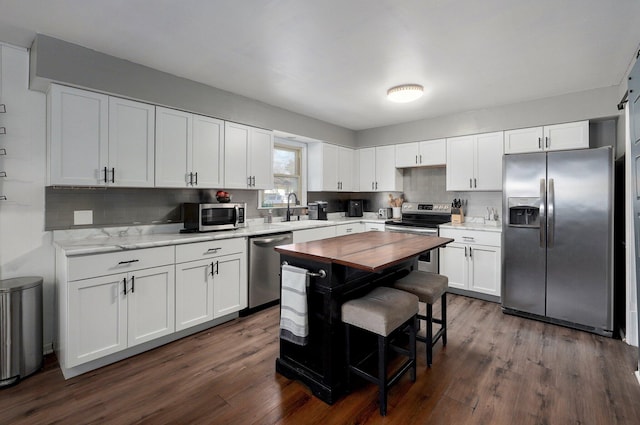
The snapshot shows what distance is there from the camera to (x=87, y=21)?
7.02 feet

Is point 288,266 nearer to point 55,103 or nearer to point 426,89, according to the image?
point 55,103

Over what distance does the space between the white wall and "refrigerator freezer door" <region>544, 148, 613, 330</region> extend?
4.72 meters

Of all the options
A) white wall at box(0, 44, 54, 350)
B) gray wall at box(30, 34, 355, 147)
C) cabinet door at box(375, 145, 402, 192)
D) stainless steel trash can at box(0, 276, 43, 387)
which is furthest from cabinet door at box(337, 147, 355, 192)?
stainless steel trash can at box(0, 276, 43, 387)

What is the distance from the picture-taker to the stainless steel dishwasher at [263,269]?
3346 mm

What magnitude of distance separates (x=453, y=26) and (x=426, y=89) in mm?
1250

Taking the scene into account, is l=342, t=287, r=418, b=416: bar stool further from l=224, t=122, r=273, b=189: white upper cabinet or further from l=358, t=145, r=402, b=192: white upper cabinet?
l=358, t=145, r=402, b=192: white upper cabinet

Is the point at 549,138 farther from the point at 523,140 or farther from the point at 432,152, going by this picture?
the point at 432,152

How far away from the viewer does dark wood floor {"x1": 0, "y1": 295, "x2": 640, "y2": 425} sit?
183cm

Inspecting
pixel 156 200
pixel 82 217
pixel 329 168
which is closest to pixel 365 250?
pixel 156 200

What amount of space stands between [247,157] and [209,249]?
4.27 ft

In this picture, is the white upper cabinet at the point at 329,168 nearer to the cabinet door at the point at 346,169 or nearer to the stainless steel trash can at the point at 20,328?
the cabinet door at the point at 346,169

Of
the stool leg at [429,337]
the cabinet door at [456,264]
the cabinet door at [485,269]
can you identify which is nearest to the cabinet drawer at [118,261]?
the stool leg at [429,337]

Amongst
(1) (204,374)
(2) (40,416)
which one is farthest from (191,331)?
(2) (40,416)

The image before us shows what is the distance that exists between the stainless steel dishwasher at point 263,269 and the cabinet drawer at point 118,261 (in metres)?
0.89
